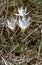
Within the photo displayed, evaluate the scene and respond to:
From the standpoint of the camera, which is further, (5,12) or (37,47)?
(5,12)

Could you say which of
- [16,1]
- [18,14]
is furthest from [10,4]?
[18,14]

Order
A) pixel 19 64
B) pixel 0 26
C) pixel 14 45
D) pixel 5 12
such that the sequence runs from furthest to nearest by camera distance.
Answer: pixel 5 12 < pixel 0 26 < pixel 14 45 < pixel 19 64

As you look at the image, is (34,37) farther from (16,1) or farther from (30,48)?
(16,1)

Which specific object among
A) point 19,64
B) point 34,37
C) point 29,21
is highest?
point 29,21

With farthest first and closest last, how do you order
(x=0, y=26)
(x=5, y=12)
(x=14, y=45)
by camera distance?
1. (x=5, y=12)
2. (x=0, y=26)
3. (x=14, y=45)

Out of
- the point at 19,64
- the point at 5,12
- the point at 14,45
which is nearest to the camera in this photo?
the point at 19,64

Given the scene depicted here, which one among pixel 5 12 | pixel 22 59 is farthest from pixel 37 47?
pixel 5 12

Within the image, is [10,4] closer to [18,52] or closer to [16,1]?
[16,1]

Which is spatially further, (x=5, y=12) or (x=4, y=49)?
(x=5, y=12)

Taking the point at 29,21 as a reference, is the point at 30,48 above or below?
below
